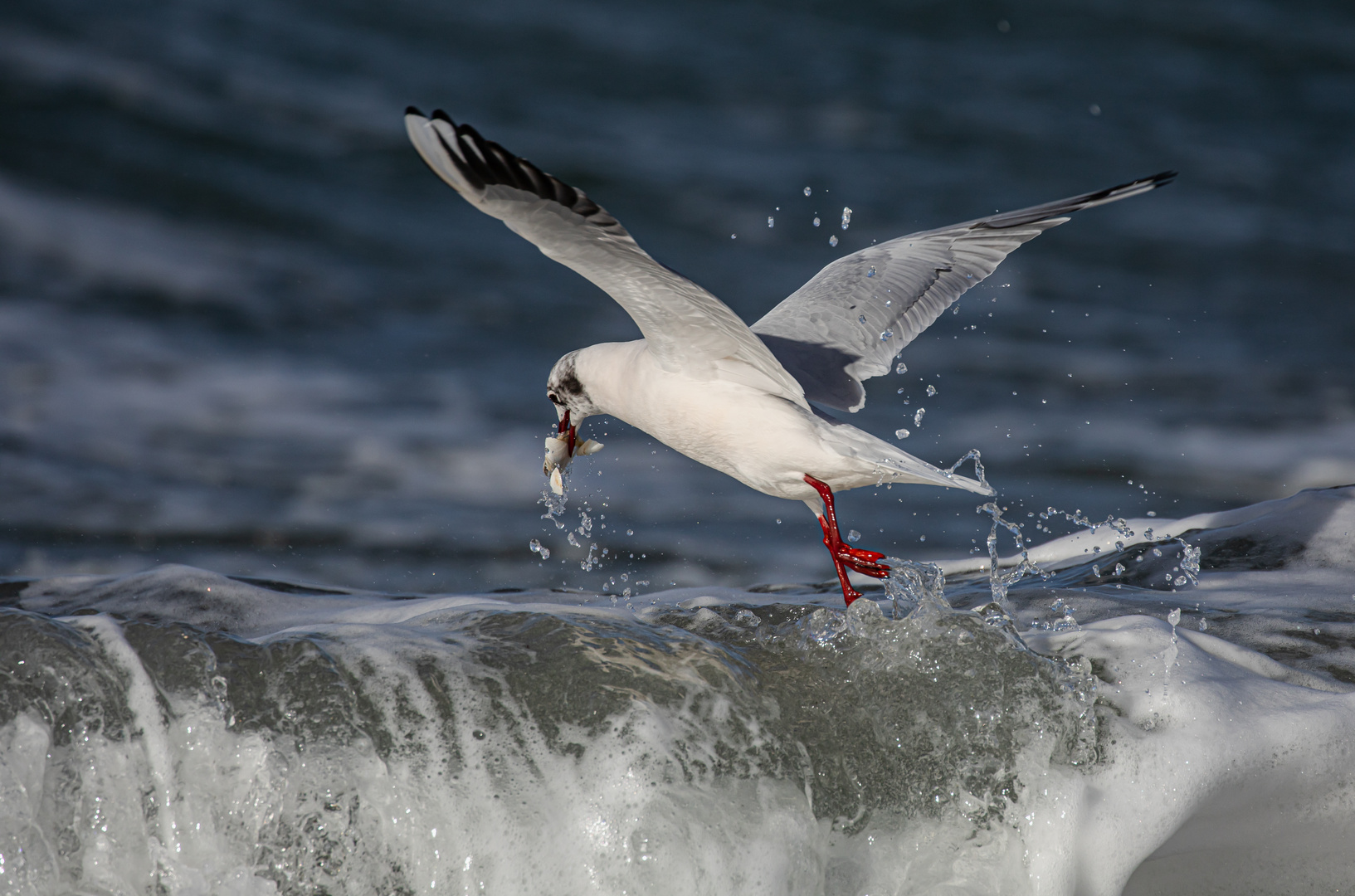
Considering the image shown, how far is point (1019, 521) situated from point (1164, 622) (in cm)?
279

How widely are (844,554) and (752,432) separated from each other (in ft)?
1.57

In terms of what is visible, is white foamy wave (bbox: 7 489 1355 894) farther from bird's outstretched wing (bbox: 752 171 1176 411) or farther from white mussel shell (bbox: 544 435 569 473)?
white mussel shell (bbox: 544 435 569 473)

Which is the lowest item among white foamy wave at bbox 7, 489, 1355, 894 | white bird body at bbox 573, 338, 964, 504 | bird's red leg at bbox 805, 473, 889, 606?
white foamy wave at bbox 7, 489, 1355, 894

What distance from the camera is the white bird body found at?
3.43m

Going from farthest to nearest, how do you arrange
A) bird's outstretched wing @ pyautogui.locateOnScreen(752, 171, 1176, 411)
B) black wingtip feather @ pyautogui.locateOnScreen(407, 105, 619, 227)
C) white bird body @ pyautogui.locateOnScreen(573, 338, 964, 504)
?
bird's outstretched wing @ pyautogui.locateOnScreen(752, 171, 1176, 411), white bird body @ pyautogui.locateOnScreen(573, 338, 964, 504), black wingtip feather @ pyautogui.locateOnScreen(407, 105, 619, 227)

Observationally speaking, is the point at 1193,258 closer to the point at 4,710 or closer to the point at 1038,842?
the point at 1038,842

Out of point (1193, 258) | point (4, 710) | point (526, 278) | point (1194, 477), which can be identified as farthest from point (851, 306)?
point (1193, 258)

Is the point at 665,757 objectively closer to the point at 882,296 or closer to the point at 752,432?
the point at 752,432

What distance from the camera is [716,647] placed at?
3.00 m

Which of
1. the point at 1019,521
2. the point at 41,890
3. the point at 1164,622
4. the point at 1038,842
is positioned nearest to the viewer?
the point at 41,890

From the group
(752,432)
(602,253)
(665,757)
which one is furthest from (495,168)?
(665,757)

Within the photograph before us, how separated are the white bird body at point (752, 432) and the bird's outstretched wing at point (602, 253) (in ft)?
0.19

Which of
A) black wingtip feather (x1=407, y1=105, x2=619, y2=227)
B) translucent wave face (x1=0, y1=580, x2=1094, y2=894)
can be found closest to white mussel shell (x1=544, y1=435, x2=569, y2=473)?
translucent wave face (x1=0, y1=580, x2=1094, y2=894)

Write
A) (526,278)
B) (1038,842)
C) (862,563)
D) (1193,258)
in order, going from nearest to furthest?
(1038,842) → (862,563) → (526,278) → (1193,258)
